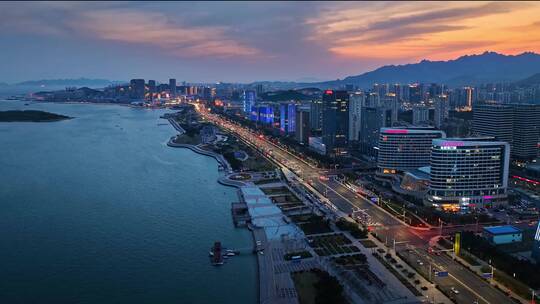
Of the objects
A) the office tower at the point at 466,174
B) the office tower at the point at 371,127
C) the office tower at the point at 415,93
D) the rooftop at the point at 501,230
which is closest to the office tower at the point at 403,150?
the office tower at the point at 466,174

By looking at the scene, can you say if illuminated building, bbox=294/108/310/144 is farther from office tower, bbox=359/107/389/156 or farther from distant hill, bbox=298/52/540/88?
distant hill, bbox=298/52/540/88

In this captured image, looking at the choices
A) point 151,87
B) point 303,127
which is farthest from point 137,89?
point 303,127

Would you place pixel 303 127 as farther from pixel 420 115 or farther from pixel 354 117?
pixel 420 115

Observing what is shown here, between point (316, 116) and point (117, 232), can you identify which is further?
point (316, 116)

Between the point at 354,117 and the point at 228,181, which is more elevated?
the point at 354,117

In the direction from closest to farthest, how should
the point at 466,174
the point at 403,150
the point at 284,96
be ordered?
the point at 466,174
the point at 403,150
the point at 284,96

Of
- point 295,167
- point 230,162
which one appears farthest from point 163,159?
point 295,167

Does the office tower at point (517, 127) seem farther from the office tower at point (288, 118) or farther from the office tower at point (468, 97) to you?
the office tower at point (468, 97)

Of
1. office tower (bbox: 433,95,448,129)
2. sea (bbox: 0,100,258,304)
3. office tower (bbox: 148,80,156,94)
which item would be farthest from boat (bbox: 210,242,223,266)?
office tower (bbox: 148,80,156,94)
